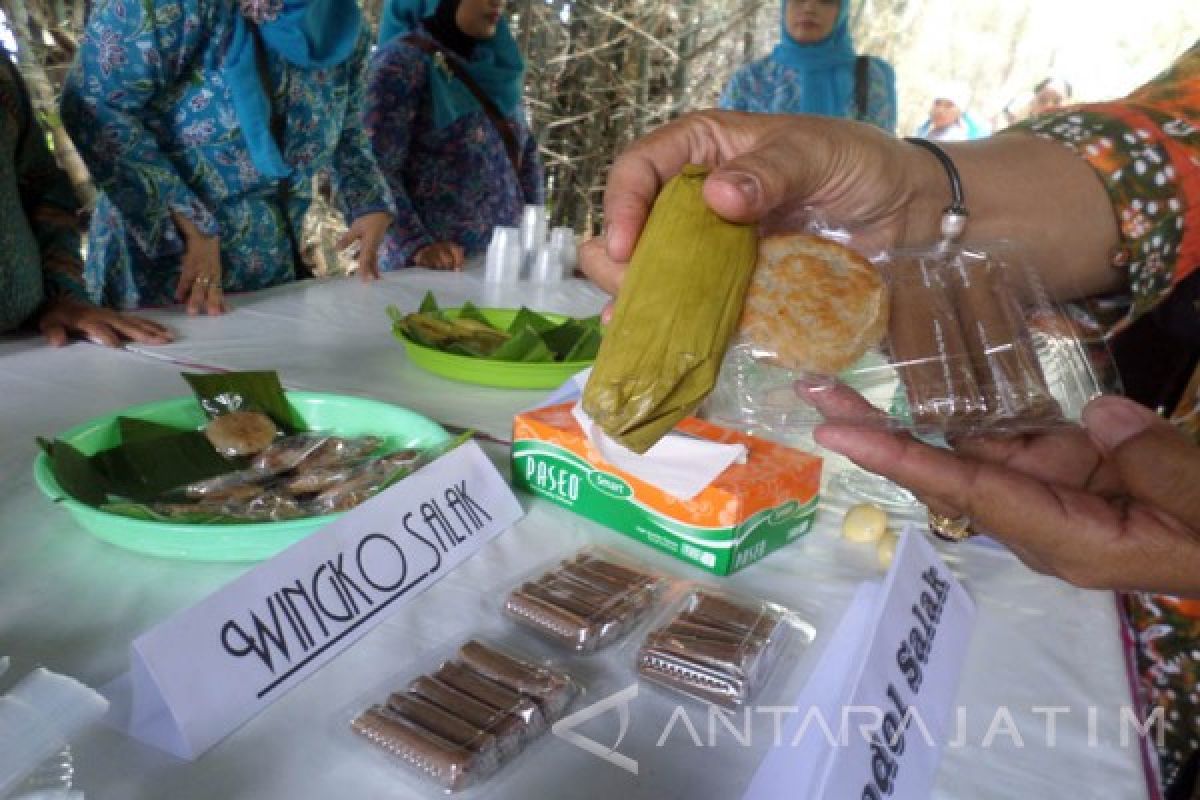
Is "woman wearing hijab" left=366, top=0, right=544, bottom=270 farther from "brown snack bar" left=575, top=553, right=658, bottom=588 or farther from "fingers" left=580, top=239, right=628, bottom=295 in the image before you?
"brown snack bar" left=575, top=553, right=658, bottom=588

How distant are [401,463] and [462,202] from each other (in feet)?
6.45

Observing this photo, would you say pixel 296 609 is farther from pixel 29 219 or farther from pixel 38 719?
pixel 29 219

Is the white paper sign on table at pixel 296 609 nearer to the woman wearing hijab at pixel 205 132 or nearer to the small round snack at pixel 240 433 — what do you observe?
the small round snack at pixel 240 433

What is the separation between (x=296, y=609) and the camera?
59cm

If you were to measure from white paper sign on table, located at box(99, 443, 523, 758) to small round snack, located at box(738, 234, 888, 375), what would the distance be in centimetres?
33

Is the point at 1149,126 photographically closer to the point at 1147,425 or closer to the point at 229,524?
the point at 1147,425

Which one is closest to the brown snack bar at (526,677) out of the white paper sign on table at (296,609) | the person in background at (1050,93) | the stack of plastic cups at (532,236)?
the white paper sign on table at (296,609)

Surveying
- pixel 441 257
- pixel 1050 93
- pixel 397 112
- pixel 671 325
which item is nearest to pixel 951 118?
pixel 1050 93

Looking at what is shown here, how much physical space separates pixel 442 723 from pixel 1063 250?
81 cm

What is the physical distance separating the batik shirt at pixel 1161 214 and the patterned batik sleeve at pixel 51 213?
150 cm

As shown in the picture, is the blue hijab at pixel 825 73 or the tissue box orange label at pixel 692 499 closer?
the tissue box orange label at pixel 692 499

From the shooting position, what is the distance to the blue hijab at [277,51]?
5.47 feet

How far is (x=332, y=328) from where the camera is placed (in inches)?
60.2

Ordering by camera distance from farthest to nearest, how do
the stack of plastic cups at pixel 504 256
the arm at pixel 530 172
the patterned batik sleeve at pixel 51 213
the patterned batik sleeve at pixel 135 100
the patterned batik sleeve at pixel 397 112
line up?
the arm at pixel 530 172 < the patterned batik sleeve at pixel 397 112 < the stack of plastic cups at pixel 504 256 < the patterned batik sleeve at pixel 135 100 < the patterned batik sleeve at pixel 51 213
